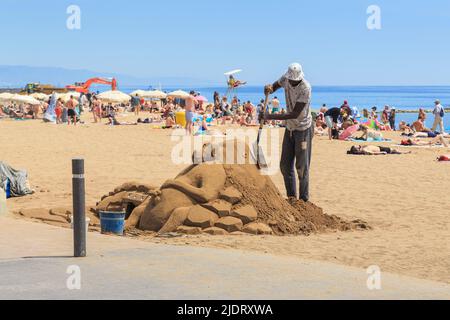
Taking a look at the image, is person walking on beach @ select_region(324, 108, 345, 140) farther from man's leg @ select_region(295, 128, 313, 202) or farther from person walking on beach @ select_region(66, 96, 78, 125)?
man's leg @ select_region(295, 128, 313, 202)

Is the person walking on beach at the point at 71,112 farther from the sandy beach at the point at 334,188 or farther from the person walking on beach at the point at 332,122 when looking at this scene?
the person walking on beach at the point at 332,122

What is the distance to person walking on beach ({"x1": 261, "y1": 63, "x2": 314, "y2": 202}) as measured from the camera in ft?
32.3

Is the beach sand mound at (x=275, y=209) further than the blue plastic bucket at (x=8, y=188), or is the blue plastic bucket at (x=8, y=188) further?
the blue plastic bucket at (x=8, y=188)

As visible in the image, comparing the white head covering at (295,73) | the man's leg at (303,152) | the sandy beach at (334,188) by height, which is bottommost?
the sandy beach at (334,188)

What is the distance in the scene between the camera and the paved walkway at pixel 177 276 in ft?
17.9

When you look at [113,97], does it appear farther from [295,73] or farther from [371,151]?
[295,73]

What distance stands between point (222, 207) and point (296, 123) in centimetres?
154

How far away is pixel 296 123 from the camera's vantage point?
9.91m

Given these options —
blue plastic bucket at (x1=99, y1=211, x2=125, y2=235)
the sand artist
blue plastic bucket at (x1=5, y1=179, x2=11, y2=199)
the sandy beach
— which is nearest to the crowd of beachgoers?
the sandy beach

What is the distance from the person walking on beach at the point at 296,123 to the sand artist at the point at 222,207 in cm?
42

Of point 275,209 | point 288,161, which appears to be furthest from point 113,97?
point 275,209

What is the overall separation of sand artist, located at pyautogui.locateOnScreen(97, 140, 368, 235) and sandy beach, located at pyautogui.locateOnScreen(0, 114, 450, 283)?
14.2 inches

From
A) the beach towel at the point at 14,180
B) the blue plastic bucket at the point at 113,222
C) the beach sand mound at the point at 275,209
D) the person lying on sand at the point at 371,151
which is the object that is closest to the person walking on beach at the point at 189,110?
the person lying on sand at the point at 371,151
